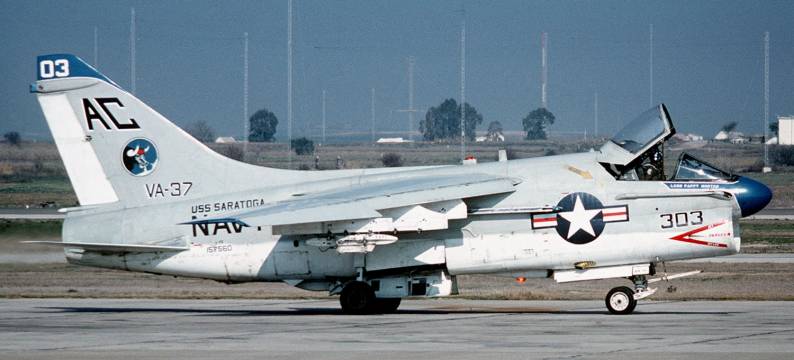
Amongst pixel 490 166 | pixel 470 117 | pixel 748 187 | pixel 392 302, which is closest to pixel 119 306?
pixel 392 302

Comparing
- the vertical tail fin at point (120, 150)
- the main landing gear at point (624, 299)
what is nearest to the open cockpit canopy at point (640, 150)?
the main landing gear at point (624, 299)

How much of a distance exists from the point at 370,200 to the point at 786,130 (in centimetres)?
9506

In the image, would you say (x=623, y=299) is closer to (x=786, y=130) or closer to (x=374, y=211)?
(x=374, y=211)

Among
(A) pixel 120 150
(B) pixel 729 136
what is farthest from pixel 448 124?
(A) pixel 120 150

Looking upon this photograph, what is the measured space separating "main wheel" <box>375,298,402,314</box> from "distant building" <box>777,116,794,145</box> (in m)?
91.3

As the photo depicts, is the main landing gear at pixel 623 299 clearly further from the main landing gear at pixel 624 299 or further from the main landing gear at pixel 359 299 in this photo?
the main landing gear at pixel 359 299

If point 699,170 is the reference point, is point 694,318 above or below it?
below

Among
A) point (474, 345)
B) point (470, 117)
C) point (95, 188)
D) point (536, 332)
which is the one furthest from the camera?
point (470, 117)

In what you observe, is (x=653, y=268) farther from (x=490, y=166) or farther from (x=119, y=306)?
(x=119, y=306)

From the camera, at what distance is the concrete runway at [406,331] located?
15.8 m

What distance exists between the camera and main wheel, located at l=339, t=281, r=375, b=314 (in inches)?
867

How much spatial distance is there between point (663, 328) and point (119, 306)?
36.7 feet

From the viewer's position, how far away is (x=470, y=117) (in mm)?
141500

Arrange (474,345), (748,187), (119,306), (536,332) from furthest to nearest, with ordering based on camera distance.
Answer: (119,306) → (748,187) → (536,332) → (474,345)
